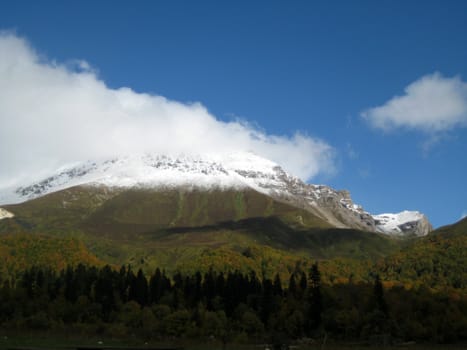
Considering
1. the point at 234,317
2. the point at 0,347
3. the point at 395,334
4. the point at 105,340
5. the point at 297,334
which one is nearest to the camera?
the point at 0,347

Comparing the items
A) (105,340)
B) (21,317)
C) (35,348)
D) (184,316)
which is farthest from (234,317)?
(35,348)

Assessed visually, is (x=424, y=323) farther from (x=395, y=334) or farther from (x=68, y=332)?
(x=68, y=332)

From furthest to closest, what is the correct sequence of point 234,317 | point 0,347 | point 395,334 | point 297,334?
point 234,317 → point 297,334 → point 395,334 → point 0,347

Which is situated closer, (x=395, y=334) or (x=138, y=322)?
(x=395, y=334)

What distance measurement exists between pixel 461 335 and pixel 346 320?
33.0 metres

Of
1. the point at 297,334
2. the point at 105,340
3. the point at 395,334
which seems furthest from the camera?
the point at 297,334

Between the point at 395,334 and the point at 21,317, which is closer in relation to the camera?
the point at 395,334

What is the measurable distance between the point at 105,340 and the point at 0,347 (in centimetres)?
Result: 3854

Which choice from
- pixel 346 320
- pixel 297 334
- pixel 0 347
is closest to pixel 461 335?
pixel 346 320

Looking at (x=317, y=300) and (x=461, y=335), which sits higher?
(x=317, y=300)

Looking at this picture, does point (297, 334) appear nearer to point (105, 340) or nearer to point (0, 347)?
point (105, 340)

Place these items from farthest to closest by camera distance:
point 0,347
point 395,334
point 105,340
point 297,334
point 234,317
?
point 234,317, point 297,334, point 395,334, point 105,340, point 0,347

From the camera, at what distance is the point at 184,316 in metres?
174

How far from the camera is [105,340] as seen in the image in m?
152
